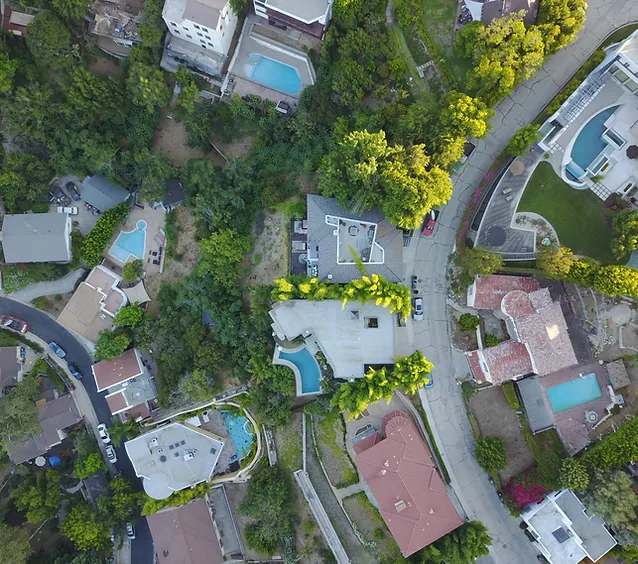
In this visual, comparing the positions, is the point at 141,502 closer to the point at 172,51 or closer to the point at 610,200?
the point at 172,51

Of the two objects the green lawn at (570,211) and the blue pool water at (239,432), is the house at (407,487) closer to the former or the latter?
the blue pool water at (239,432)

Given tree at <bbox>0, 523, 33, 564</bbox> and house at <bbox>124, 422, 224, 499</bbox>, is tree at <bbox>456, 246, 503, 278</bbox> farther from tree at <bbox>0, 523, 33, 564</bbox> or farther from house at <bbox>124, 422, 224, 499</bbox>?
tree at <bbox>0, 523, 33, 564</bbox>

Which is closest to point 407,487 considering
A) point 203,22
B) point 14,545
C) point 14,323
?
point 14,545

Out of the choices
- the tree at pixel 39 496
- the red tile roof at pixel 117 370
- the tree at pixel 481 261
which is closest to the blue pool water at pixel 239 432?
the red tile roof at pixel 117 370

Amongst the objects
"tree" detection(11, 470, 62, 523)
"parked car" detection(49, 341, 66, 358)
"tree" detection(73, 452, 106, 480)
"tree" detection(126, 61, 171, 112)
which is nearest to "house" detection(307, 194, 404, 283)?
"tree" detection(126, 61, 171, 112)

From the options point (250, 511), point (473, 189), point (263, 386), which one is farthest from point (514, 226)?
point (250, 511)
